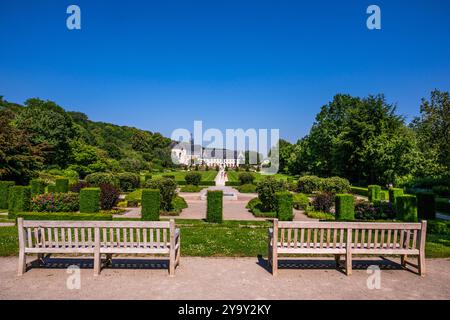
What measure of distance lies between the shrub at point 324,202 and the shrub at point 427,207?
3.97m

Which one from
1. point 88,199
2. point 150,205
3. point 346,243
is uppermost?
point 346,243

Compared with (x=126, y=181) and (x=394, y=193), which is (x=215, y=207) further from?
(x=126, y=181)

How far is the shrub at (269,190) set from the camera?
16734 mm

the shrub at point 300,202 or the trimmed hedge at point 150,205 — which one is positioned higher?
the trimmed hedge at point 150,205

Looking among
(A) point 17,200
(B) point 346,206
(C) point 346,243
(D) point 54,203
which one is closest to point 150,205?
(D) point 54,203

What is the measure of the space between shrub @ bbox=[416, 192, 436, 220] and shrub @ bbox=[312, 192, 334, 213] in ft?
13.0

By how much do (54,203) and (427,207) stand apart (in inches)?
676

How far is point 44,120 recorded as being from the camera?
38.9 metres

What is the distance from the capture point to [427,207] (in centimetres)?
1523

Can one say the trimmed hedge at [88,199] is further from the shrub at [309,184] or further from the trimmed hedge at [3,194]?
the shrub at [309,184]

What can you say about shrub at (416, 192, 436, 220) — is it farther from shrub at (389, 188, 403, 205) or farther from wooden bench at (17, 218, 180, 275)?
wooden bench at (17, 218, 180, 275)

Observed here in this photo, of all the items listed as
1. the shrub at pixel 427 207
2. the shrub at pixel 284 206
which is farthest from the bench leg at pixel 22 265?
the shrub at pixel 427 207

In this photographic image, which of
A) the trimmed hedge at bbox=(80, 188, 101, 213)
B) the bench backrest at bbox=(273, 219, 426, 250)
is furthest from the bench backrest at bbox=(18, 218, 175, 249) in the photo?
the trimmed hedge at bbox=(80, 188, 101, 213)
